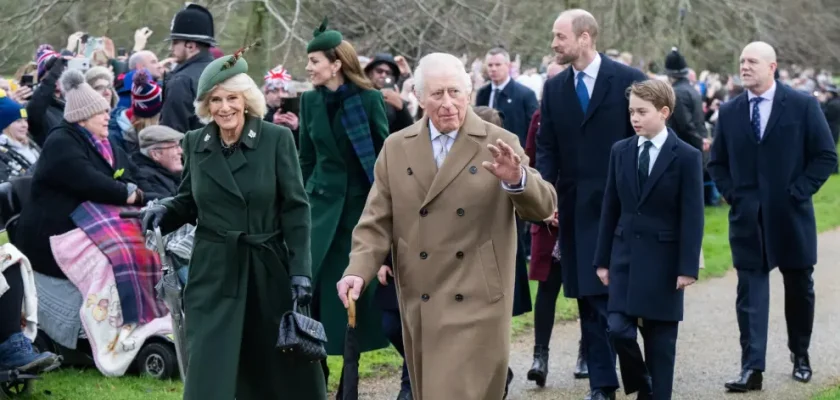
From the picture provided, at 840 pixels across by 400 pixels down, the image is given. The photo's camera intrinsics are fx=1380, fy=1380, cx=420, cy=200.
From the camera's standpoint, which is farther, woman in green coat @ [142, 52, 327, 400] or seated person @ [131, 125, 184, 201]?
seated person @ [131, 125, 184, 201]

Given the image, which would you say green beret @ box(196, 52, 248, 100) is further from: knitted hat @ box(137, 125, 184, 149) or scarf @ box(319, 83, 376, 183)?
knitted hat @ box(137, 125, 184, 149)

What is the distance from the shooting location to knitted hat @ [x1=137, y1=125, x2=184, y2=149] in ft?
30.8

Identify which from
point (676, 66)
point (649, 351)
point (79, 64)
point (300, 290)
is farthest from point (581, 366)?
point (676, 66)

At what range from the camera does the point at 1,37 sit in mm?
15250

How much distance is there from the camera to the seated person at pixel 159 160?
9.36 m

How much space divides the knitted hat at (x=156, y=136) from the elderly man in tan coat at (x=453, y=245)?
380 cm

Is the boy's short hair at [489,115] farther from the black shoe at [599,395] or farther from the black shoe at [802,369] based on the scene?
the black shoe at [802,369]

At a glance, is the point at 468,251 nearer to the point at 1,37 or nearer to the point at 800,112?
the point at 800,112

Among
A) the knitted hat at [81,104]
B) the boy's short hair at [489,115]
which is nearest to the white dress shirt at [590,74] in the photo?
the boy's short hair at [489,115]

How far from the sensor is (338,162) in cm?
820

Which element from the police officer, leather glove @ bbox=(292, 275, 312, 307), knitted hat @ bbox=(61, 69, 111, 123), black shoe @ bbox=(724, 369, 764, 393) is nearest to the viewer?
leather glove @ bbox=(292, 275, 312, 307)

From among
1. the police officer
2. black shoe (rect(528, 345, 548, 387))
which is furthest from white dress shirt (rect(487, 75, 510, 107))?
black shoe (rect(528, 345, 548, 387))

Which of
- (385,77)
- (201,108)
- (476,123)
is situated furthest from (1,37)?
(476,123)

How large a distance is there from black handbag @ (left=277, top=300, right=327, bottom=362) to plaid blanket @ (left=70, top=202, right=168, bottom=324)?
9.09ft
